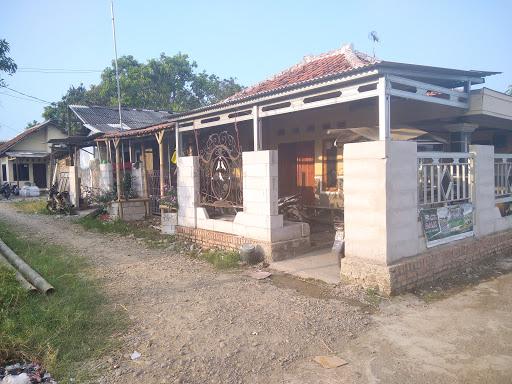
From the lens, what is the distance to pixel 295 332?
4344 millimetres

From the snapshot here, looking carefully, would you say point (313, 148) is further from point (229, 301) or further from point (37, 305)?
point (37, 305)

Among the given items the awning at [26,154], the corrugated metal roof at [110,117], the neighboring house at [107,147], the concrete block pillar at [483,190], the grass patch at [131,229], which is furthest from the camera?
the awning at [26,154]

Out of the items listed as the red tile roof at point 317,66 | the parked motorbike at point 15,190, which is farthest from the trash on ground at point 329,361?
the parked motorbike at point 15,190

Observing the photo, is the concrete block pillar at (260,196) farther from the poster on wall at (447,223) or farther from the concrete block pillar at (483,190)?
the concrete block pillar at (483,190)

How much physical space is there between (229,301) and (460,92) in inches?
205

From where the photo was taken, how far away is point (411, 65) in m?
5.66

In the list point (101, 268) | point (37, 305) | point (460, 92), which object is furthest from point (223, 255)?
point (460, 92)

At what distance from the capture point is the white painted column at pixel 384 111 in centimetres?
539

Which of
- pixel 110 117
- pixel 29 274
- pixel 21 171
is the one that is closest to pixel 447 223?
pixel 29 274

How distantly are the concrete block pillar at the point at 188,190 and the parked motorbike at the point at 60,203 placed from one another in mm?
7774

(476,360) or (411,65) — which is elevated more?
(411,65)

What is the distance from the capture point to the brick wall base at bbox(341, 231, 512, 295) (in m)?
5.34

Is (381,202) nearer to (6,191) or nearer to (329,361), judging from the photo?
(329,361)

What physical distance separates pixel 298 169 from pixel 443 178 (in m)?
4.59
